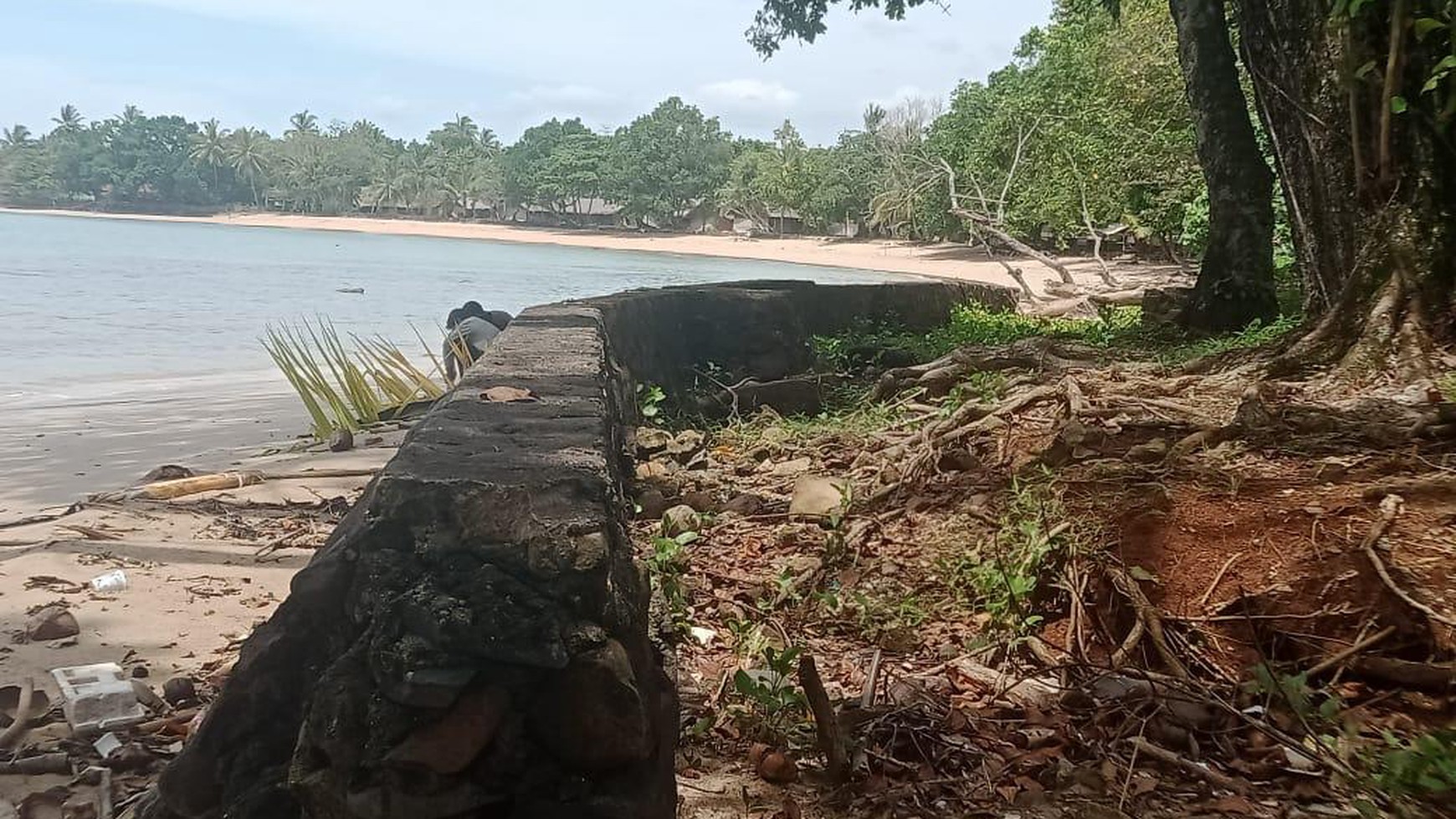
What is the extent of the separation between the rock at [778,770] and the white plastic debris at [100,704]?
5.07 feet

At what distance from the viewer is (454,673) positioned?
1.53m

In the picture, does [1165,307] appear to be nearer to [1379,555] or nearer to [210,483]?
[1379,555]

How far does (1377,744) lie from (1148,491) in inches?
45.2

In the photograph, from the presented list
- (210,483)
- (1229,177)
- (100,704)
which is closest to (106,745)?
(100,704)

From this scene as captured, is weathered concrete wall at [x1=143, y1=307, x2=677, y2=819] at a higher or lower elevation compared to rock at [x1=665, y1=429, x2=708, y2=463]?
higher

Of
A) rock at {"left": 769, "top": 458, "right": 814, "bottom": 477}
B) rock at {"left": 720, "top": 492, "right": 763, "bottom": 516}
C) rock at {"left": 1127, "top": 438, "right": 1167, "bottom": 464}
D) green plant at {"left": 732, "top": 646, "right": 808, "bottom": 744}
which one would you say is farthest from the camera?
rock at {"left": 769, "top": 458, "right": 814, "bottom": 477}

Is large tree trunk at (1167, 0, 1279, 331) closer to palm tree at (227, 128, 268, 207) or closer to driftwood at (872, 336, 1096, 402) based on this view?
driftwood at (872, 336, 1096, 402)

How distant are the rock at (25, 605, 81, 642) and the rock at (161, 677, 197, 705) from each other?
673mm

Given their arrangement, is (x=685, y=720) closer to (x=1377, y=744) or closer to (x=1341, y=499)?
(x=1377, y=744)

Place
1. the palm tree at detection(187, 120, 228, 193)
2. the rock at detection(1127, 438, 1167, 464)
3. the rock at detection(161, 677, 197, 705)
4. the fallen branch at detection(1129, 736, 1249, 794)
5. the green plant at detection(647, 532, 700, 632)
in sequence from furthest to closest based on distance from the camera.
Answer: the palm tree at detection(187, 120, 228, 193) → the rock at detection(1127, 438, 1167, 464) → the green plant at detection(647, 532, 700, 632) → the rock at detection(161, 677, 197, 705) → the fallen branch at detection(1129, 736, 1249, 794)

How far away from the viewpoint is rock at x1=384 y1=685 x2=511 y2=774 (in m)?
1.51

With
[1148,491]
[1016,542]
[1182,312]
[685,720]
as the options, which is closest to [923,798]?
[685,720]

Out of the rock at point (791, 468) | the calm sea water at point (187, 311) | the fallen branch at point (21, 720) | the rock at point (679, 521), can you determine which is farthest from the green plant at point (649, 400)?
the calm sea water at point (187, 311)

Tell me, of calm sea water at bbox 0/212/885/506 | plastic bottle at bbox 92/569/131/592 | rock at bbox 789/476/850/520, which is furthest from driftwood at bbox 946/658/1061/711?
calm sea water at bbox 0/212/885/506
